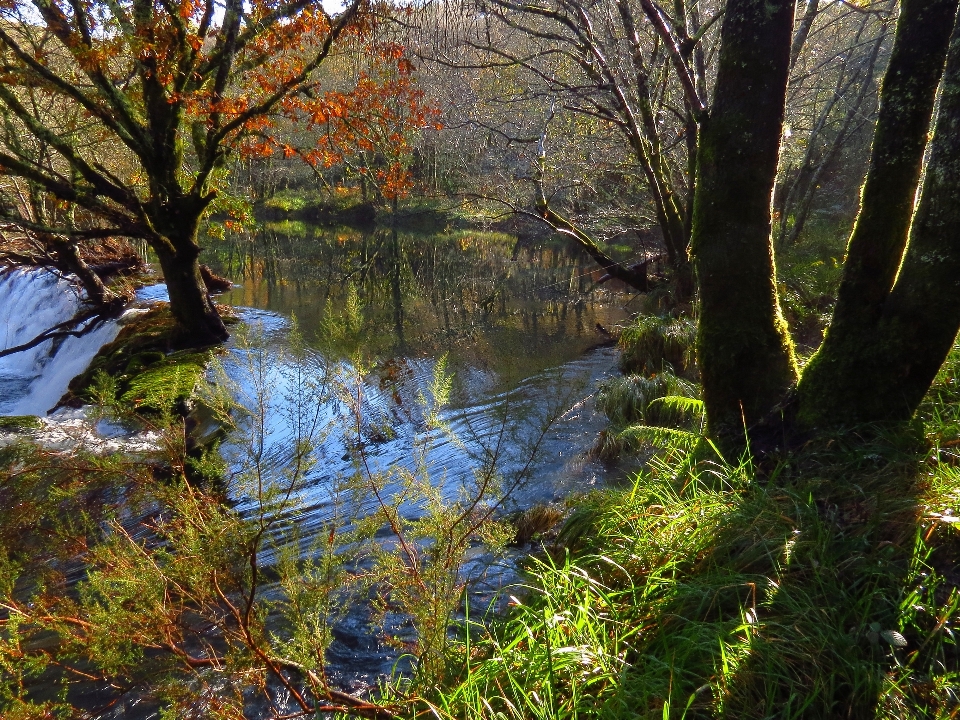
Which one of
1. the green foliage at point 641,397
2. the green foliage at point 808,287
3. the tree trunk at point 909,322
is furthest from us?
the green foliage at point 808,287

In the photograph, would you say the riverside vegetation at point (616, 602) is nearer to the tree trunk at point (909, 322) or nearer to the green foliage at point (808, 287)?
the tree trunk at point (909, 322)

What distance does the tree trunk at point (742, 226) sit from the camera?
3.14 m

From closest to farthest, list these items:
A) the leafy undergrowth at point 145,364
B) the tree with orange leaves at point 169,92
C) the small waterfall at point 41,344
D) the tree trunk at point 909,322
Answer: the tree trunk at point 909,322
the leafy undergrowth at point 145,364
the tree with orange leaves at point 169,92
the small waterfall at point 41,344

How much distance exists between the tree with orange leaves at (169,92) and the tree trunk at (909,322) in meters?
6.49

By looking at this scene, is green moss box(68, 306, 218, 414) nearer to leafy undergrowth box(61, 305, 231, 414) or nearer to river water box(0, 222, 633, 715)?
leafy undergrowth box(61, 305, 231, 414)

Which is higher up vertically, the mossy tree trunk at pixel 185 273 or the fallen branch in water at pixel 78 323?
the mossy tree trunk at pixel 185 273

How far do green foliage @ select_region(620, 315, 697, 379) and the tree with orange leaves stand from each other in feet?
16.1

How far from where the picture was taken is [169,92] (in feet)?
23.7

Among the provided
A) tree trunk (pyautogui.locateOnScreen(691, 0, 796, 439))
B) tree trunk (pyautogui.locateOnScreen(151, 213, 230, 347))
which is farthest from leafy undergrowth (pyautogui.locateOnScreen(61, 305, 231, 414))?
tree trunk (pyautogui.locateOnScreen(691, 0, 796, 439))


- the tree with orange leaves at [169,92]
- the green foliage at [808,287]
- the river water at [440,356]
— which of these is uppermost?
the tree with orange leaves at [169,92]

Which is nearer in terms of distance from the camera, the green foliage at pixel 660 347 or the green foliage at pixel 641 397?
the green foliage at pixel 641 397

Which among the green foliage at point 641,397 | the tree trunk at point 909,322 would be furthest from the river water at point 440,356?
the tree trunk at point 909,322

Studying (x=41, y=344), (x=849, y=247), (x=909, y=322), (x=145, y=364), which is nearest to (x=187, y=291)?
(x=145, y=364)

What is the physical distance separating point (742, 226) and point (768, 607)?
77.9 inches
